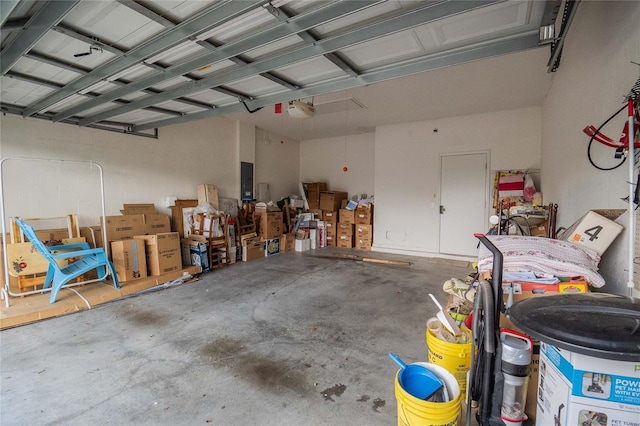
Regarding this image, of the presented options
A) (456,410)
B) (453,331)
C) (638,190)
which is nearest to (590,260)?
(638,190)

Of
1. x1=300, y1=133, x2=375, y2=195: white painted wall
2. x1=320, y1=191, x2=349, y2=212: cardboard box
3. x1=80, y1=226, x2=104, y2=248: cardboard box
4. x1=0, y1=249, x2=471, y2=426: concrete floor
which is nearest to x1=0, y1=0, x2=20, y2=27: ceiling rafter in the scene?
x1=0, y1=249, x2=471, y2=426: concrete floor

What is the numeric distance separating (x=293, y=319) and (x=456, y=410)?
7.08 feet

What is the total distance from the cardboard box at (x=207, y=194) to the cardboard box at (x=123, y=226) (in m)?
1.23

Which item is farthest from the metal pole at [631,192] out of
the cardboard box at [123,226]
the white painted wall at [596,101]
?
the cardboard box at [123,226]

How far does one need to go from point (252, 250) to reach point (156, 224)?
1.84 m

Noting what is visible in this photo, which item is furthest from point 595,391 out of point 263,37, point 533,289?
point 263,37

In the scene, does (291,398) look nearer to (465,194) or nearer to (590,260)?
(590,260)

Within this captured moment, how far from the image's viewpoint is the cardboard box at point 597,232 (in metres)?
1.53

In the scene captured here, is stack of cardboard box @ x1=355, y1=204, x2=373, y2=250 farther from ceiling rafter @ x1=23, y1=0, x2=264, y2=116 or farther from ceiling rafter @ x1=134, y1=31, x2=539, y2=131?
ceiling rafter @ x1=23, y1=0, x2=264, y2=116

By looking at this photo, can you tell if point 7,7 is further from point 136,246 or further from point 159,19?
point 136,246

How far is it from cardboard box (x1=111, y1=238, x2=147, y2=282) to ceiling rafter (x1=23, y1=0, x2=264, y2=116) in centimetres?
193

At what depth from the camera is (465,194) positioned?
5895mm

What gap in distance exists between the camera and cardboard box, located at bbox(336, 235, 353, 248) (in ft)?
23.6

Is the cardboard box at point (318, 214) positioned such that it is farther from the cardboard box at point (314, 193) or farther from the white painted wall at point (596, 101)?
the white painted wall at point (596, 101)
